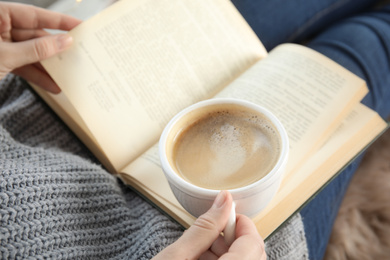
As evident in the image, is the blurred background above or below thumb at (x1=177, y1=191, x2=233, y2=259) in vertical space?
above

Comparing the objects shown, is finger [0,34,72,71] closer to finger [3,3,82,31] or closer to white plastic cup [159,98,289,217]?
finger [3,3,82,31]

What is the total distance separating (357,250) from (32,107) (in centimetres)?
71

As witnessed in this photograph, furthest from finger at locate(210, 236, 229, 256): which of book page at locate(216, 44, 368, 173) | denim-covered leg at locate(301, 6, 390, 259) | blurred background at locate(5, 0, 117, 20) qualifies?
blurred background at locate(5, 0, 117, 20)

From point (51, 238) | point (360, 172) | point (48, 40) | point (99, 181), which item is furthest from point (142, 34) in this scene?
point (360, 172)

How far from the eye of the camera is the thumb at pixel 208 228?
41 cm

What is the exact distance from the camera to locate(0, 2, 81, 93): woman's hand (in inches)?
23.4

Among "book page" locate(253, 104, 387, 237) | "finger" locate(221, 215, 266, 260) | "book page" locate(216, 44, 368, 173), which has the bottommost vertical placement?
"book page" locate(253, 104, 387, 237)

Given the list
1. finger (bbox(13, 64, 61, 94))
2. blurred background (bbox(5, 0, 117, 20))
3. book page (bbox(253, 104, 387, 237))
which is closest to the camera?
book page (bbox(253, 104, 387, 237))

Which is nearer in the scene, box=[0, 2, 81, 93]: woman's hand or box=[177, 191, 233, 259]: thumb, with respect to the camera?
box=[177, 191, 233, 259]: thumb

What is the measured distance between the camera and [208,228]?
41cm

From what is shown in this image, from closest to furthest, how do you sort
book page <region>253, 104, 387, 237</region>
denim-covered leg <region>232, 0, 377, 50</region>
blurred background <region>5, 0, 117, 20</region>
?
book page <region>253, 104, 387, 237</region> < denim-covered leg <region>232, 0, 377, 50</region> < blurred background <region>5, 0, 117, 20</region>

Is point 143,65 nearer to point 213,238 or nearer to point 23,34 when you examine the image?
point 23,34

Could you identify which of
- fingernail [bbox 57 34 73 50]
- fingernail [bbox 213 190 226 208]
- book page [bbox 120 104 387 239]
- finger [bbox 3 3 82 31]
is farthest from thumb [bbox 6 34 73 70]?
fingernail [bbox 213 190 226 208]

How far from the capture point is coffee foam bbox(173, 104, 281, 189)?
483 mm
